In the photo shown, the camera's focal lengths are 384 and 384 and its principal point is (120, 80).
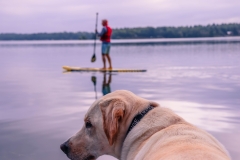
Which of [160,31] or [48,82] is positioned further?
[160,31]

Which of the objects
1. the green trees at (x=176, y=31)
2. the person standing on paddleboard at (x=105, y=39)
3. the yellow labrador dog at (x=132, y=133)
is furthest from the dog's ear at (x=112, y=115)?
the green trees at (x=176, y=31)

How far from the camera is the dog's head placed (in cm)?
333

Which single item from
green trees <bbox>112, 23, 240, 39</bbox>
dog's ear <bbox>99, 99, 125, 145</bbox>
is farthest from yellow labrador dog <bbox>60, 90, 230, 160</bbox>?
green trees <bbox>112, 23, 240, 39</bbox>

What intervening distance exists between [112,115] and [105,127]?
0.14 metres

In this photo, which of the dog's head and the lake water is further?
the lake water

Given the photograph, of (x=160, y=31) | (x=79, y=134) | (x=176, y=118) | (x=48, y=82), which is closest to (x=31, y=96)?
(x=48, y=82)

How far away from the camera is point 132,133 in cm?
332

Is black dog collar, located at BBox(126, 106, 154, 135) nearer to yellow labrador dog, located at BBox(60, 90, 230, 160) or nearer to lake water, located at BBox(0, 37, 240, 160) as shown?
yellow labrador dog, located at BBox(60, 90, 230, 160)

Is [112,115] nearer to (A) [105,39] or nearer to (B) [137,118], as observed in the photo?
(B) [137,118]

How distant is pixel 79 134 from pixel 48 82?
35.7 feet

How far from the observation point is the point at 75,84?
1376 cm

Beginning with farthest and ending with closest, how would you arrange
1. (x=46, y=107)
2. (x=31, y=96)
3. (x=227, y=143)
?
(x=31, y=96) → (x=46, y=107) → (x=227, y=143)

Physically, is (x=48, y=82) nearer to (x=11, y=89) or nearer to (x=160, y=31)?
(x=11, y=89)

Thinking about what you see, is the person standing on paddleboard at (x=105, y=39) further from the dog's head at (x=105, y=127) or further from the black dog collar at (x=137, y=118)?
the black dog collar at (x=137, y=118)
